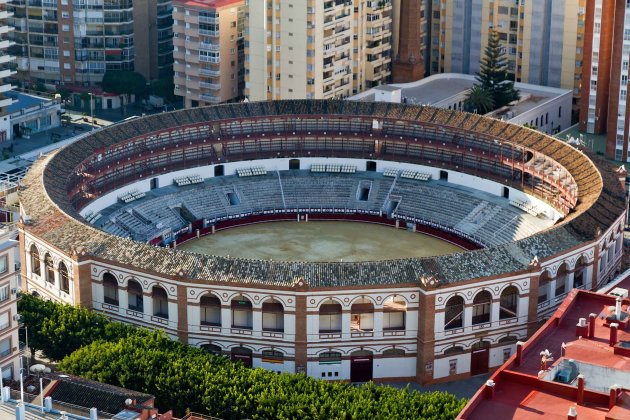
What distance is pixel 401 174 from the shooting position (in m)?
159

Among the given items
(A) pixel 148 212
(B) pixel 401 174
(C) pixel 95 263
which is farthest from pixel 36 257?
(B) pixel 401 174

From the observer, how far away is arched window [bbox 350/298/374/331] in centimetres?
11750

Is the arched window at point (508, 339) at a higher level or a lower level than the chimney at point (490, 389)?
lower

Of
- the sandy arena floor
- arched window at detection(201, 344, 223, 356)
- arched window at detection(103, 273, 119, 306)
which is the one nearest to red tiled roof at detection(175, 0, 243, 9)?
the sandy arena floor

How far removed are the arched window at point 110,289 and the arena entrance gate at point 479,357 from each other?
1182 inches

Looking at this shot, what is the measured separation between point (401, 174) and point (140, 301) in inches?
1801

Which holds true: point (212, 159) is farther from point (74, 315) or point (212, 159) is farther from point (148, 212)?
point (74, 315)

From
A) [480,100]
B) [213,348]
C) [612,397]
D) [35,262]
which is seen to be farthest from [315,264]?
[480,100]

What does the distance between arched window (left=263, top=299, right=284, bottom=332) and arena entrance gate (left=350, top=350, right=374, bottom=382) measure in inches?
259

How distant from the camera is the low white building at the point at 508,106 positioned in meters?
176

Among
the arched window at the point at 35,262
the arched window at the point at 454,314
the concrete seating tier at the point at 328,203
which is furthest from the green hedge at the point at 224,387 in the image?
the concrete seating tier at the point at 328,203

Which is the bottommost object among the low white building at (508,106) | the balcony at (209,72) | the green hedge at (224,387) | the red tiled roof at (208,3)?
the green hedge at (224,387)

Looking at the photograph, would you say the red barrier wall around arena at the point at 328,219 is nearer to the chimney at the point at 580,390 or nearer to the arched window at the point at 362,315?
the arched window at the point at 362,315

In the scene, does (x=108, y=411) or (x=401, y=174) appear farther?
(x=401, y=174)
